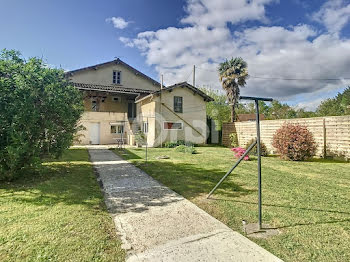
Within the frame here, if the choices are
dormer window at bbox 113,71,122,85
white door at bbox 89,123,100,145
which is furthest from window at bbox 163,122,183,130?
dormer window at bbox 113,71,122,85

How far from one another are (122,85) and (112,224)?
21.9 meters

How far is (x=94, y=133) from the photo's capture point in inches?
803

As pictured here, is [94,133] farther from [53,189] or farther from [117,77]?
[53,189]

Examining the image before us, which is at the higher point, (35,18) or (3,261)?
(35,18)

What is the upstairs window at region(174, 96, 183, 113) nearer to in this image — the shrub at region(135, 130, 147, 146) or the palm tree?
the shrub at region(135, 130, 147, 146)

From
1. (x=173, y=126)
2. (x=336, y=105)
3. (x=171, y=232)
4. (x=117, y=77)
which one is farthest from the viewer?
(x=336, y=105)

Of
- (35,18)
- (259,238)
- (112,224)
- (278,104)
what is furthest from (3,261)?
(278,104)

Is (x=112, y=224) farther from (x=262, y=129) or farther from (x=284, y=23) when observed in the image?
(x=284, y=23)

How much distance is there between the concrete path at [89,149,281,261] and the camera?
2.35 meters

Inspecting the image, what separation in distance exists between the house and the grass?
11.1 metres

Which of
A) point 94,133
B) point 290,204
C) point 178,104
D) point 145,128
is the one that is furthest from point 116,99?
point 290,204

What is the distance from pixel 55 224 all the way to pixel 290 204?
4.61 metres

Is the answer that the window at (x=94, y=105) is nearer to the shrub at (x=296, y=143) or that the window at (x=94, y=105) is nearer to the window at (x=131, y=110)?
the window at (x=131, y=110)

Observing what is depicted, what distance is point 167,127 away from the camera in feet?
57.9
